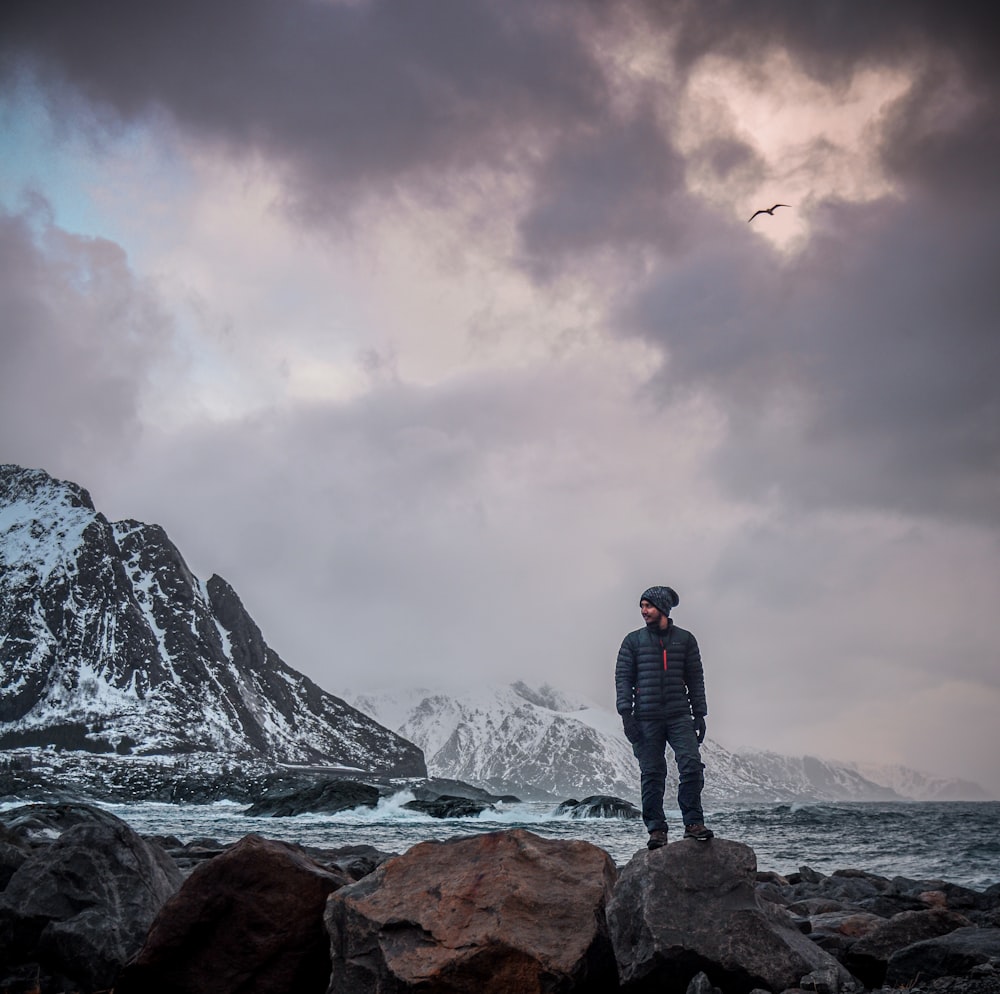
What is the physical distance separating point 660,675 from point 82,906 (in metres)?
6.80

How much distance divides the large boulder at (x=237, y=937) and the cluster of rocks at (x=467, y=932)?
1 centimetres

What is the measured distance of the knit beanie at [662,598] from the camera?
33.3 feet

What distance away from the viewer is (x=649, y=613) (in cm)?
1016

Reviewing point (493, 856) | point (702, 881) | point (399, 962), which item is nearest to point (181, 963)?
point (399, 962)

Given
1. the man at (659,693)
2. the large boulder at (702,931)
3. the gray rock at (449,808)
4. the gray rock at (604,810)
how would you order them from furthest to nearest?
1. the gray rock at (604,810)
2. the gray rock at (449,808)
3. the man at (659,693)
4. the large boulder at (702,931)

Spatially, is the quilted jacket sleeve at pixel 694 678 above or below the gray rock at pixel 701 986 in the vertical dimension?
above

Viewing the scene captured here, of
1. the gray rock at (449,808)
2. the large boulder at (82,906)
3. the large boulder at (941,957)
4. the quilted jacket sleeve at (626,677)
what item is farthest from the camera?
the gray rock at (449,808)

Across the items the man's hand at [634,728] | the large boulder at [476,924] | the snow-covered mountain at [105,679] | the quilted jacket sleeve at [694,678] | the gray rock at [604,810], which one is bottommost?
the gray rock at [604,810]

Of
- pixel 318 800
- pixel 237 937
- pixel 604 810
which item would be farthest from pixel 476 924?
pixel 318 800

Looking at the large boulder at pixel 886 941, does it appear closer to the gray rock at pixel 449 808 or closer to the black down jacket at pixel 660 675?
the black down jacket at pixel 660 675

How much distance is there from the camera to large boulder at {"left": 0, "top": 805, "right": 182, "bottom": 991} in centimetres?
799

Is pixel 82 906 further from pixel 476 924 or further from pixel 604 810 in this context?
pixel 604 810

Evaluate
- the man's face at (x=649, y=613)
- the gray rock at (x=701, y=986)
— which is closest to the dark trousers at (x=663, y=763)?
the man's face at (x=649, y=613)

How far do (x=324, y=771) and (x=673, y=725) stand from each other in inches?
6454
